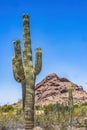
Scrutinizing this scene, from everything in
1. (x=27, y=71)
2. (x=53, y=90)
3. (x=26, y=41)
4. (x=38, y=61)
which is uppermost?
(x=53, y=90)

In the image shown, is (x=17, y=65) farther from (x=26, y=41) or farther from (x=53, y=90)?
(x=53, y=90)

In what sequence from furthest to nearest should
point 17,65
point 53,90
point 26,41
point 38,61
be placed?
point 53,90, point 38,61, point 26,41, point 17,65

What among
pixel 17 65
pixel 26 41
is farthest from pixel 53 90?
pixel 17 65

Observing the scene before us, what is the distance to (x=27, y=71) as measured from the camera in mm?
16812

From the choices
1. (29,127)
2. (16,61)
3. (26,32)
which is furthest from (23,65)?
(29,127)

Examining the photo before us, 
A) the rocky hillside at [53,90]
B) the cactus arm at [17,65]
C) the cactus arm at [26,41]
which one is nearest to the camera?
the cactus arm at [17,65]

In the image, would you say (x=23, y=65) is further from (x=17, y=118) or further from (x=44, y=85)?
(x=44, y=85)

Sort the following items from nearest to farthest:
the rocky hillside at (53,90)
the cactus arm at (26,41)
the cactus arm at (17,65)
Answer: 1. the cactus arm at (17,65)
2. the cactus arm at (26,41)
3. the rocky hillside at (53,90)

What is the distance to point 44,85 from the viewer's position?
401 feet

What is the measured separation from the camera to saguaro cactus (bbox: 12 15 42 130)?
16.6 meters

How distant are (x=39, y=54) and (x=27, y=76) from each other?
A: 4.20ft

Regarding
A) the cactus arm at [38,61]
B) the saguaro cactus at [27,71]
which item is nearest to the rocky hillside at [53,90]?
the cactus arm at [38,61]

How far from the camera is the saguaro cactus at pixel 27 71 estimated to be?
655 inches

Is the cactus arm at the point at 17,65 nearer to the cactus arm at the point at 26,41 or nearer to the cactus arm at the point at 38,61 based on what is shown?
the cactus arm at the point at 26,41
